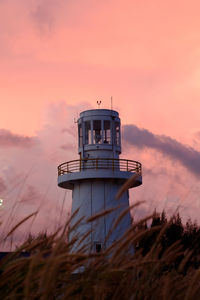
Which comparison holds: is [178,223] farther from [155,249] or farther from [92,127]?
[155,249]

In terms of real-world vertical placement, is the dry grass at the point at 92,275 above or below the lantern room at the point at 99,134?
below

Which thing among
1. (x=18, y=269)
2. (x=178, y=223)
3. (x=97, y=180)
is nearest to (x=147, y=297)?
(x=18, y=269)

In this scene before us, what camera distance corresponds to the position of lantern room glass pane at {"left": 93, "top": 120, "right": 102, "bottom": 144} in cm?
2247

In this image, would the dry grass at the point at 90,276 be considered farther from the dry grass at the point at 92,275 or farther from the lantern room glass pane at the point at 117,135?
the lantern room glass pane at the point at 117,135

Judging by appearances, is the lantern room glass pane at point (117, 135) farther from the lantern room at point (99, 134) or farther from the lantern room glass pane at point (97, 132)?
the lantern room glass pane at point (97, 132)

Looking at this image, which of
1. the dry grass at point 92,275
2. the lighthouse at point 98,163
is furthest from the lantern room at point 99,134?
the dry grass at point 92,275

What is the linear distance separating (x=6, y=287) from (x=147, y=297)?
3.56ft

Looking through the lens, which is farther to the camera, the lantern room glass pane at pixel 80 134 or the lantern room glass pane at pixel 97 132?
the lantern room glass pane at pixel 80 134

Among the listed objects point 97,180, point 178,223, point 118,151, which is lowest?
point 178,223

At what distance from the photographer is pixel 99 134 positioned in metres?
22.8

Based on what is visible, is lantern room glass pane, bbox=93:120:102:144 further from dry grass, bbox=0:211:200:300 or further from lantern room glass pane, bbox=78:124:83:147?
dry grass, bbox=0:211:200:300

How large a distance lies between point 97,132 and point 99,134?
18 cm

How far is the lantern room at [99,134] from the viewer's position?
2219 cm

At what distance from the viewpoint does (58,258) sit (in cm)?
236
